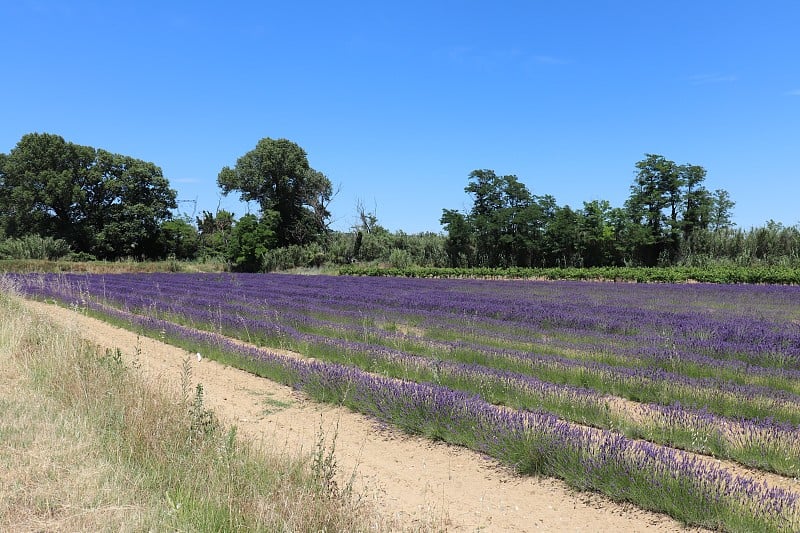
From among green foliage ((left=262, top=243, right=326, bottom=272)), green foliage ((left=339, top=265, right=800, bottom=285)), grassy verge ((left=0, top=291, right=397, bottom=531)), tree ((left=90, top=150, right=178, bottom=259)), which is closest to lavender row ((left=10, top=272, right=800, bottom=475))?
grassy verge ((left=0, top=291, right=397, bottom=531))

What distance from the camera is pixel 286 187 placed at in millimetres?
56562

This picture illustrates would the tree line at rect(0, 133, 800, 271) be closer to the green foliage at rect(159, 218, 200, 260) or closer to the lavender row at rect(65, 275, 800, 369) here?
the green foliage at rect(159, 218, 200, 260)

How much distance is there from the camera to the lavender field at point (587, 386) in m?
3.99

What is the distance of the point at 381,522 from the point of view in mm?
3174

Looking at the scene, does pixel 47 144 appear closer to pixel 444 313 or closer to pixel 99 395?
pixel 444 313

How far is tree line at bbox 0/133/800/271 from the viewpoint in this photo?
135 feet

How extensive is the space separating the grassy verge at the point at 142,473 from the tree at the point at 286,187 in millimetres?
51477

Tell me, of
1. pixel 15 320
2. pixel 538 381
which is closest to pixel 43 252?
pixel 15 320

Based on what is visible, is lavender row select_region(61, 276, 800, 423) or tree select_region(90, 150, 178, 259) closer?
lavender row select_region(61, 276, 800, 423)

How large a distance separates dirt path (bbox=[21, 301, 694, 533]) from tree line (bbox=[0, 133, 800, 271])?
129ft

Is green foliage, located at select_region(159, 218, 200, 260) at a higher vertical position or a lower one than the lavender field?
higher

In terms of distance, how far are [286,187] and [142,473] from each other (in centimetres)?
5516

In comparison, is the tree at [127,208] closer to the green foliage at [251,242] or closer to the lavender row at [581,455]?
the green foliage at [251,242]

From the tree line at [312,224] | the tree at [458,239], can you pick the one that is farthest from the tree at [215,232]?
the tree at [458,239]
